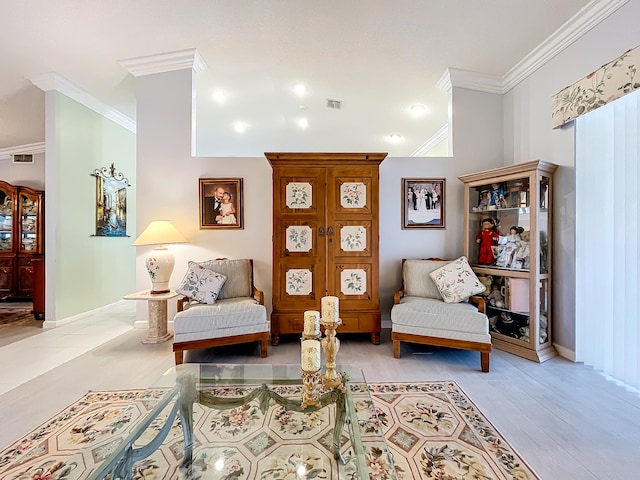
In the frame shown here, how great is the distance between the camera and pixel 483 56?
3.23 meters

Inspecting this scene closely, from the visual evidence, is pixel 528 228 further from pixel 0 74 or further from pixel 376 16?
pixel 0 74

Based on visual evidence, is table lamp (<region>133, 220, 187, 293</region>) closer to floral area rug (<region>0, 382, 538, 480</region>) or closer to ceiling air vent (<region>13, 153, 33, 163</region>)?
floral area rug (<region>0, 382, 538, 480</region>)

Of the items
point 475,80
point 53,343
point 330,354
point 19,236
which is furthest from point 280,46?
point 19,236

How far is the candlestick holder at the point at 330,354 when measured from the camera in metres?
1.54

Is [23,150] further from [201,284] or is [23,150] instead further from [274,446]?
[274,446]

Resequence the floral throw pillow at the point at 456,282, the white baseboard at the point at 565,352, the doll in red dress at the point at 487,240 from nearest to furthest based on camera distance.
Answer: the white baseboard at the point at 565,352 < the floral throw pillow at the point at 456,282 < the doll in red dress at the point at 487,240

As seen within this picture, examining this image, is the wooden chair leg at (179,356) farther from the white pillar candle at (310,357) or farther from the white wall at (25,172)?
the white wall at (25,172)

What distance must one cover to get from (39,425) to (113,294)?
3254 millimetres

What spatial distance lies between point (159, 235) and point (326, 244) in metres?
1.72

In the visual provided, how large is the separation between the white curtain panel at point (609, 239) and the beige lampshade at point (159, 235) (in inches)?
152

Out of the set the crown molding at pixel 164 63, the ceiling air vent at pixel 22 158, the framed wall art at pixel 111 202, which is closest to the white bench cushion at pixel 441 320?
the crown molding at pixel 164 63

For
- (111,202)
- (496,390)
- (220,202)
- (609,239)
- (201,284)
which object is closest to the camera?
(496,390)

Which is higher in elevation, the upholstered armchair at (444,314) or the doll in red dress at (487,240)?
the doll in red dress at (487,240)

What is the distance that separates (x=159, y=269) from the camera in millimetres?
3143
